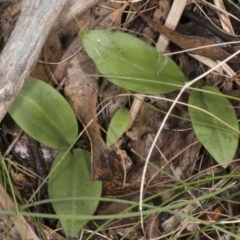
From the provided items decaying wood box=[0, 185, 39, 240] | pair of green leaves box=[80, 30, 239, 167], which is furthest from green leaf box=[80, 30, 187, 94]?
decaying wood box=[0, 185, 39, 240]

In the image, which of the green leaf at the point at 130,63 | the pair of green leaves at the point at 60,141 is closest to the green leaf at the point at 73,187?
the pair of green leaves at the point at 60,141

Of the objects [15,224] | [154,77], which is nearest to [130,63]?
[154,77]

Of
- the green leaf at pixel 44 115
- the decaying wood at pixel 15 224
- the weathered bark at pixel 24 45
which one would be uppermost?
the weathered bark at pixel 24 45

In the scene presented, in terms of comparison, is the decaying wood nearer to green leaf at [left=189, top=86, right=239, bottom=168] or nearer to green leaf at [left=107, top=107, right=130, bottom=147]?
green leaf at [left=107, top=107, right=130, bottom=147]

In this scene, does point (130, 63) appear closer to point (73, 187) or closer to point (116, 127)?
point (116, 127)

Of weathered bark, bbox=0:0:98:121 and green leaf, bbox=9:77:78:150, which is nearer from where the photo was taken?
weathered bark, bbox=0:0:98:121

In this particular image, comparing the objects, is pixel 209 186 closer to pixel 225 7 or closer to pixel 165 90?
pixel 165 90

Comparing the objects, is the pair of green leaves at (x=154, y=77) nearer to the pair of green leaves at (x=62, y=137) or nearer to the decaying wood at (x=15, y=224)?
the pair of green leaves at (x=62, y=137)
